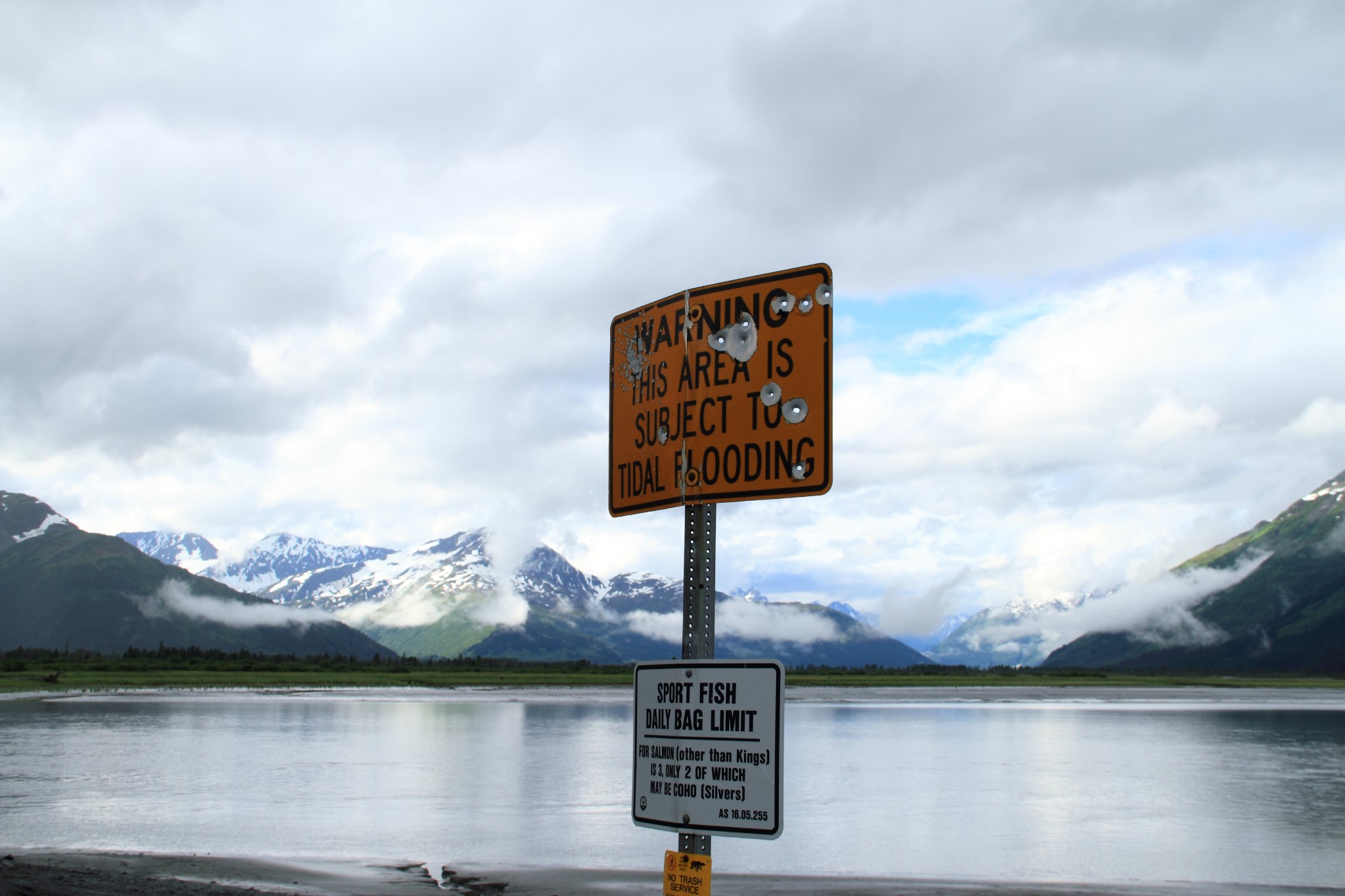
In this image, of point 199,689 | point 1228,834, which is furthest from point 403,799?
point 199,689

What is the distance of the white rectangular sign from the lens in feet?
18.4

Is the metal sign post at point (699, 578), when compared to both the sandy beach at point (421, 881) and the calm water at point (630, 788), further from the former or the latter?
the calm water at point (630, 788)

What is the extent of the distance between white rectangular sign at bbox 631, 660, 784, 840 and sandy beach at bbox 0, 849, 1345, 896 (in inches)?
708

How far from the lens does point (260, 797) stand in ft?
124

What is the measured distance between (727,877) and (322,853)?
35.4ft

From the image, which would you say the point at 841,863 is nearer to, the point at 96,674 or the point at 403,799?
the point at 403,799

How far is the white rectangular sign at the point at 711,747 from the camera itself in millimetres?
5602

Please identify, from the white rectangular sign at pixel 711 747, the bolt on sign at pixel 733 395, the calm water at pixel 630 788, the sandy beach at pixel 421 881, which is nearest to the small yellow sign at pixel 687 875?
the white rectangular sign at pixel 711 747

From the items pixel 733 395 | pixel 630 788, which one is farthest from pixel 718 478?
pixel 630 788

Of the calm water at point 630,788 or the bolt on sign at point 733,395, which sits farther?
the calm water at point 630,788

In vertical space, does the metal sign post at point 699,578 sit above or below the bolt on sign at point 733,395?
below

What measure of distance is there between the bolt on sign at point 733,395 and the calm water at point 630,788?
22739mm

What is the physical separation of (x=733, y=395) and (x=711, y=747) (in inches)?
79.3

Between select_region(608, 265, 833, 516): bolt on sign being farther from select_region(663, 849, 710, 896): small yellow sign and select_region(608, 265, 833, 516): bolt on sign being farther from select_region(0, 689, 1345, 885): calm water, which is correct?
select_region(0, 689, 1345, 885): calm water
